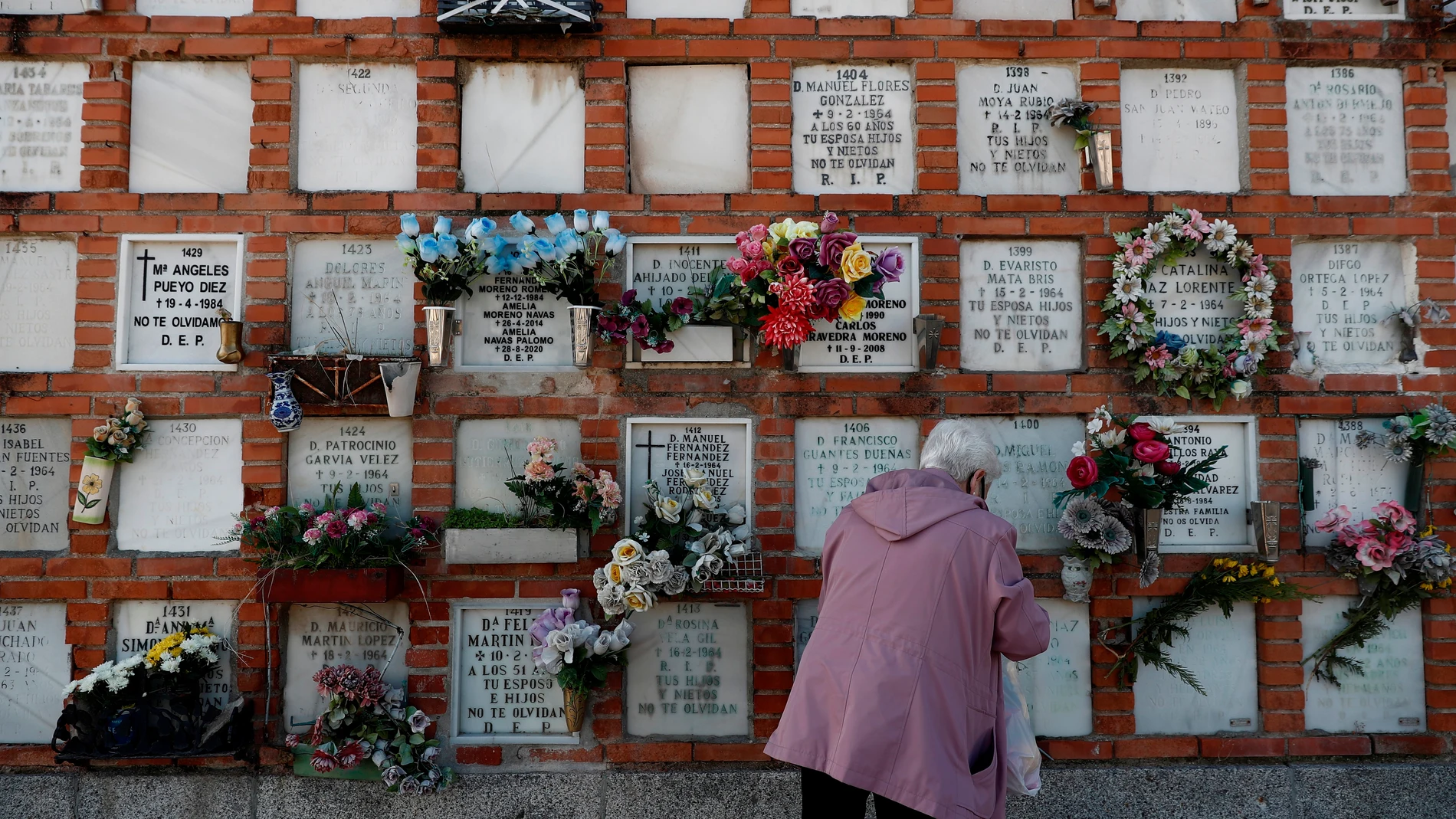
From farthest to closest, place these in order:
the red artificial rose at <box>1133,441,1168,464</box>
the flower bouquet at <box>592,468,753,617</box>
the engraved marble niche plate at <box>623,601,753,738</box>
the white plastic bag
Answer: the engraved marble niche plate at <box>623,601,753,738</box> < the red artificial rose at <box>1133,441,1168,464</box> < the flower bouquet at <box>592,468,753,617</box> < the white plastic bag

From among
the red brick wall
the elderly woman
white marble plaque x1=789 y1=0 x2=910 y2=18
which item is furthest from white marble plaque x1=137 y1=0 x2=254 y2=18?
the elderly woman

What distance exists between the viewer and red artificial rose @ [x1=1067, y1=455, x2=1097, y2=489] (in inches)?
142

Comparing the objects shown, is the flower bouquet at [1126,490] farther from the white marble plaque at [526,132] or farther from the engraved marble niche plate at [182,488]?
the engraved marble niche plate at [182,488]

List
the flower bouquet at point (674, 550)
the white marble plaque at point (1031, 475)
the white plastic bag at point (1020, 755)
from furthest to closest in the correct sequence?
the white marble plaque at point (1031, 475) → the flower bouquet at point (674, 550) → the white plastic bag at point (1020, 755)

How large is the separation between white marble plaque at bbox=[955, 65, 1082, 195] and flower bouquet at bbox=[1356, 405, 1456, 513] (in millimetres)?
1950

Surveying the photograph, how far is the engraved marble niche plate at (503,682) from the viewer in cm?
396

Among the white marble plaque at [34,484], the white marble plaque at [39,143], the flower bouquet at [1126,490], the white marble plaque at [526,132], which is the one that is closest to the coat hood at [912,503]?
the flower bouquet at [1126,490]

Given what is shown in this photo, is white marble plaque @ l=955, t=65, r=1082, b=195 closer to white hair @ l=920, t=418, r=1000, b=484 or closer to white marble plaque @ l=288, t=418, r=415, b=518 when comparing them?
white hair @ l=920, t=418, r=1000, b=484

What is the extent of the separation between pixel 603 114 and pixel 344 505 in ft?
7.64

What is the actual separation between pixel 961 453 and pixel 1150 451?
1232mm

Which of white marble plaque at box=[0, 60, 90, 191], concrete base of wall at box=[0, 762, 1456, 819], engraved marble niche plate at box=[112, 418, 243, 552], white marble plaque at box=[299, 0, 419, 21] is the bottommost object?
concrete base of wall at box=[0, 762, 1456, 819]

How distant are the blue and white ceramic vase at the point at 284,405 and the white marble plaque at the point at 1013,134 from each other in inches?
136

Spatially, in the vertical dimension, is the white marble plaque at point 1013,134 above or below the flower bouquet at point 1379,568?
above

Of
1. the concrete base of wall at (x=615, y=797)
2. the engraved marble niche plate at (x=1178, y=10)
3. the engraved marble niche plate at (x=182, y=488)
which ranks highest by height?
the engraved marble niche plate at (x=1178, y=10)
